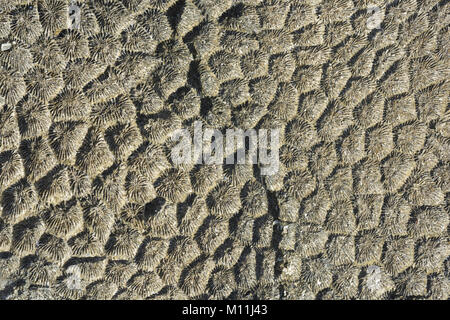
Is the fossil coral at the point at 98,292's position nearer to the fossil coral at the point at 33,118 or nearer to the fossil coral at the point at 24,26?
the fossil coral at the point at 33,118

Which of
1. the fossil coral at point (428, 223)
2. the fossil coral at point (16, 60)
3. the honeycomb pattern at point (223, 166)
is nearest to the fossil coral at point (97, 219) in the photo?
the honeycomb pattern at point (223, 166)

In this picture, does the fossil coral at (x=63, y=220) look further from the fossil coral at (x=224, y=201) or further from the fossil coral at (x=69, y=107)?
the fossil coral at (x=224, y=201)

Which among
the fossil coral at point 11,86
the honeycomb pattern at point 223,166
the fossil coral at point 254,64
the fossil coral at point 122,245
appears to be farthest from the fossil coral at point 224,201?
the fossil coral at point 11,86

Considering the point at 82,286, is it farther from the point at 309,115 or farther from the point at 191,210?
the point at 309,115

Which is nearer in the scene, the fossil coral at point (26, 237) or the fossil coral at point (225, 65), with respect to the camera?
the fossil coral at point (26, 237)

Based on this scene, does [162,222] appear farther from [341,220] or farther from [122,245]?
[341,220]

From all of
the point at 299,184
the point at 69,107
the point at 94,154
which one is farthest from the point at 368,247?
the point at 69,107

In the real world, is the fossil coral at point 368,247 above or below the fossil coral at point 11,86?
below

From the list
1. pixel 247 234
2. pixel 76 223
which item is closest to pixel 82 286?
pixel 76 223

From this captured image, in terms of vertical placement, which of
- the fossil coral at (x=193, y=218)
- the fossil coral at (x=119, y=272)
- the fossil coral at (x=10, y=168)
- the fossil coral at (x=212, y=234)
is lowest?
the fossil coral at (x=119, y=272)
